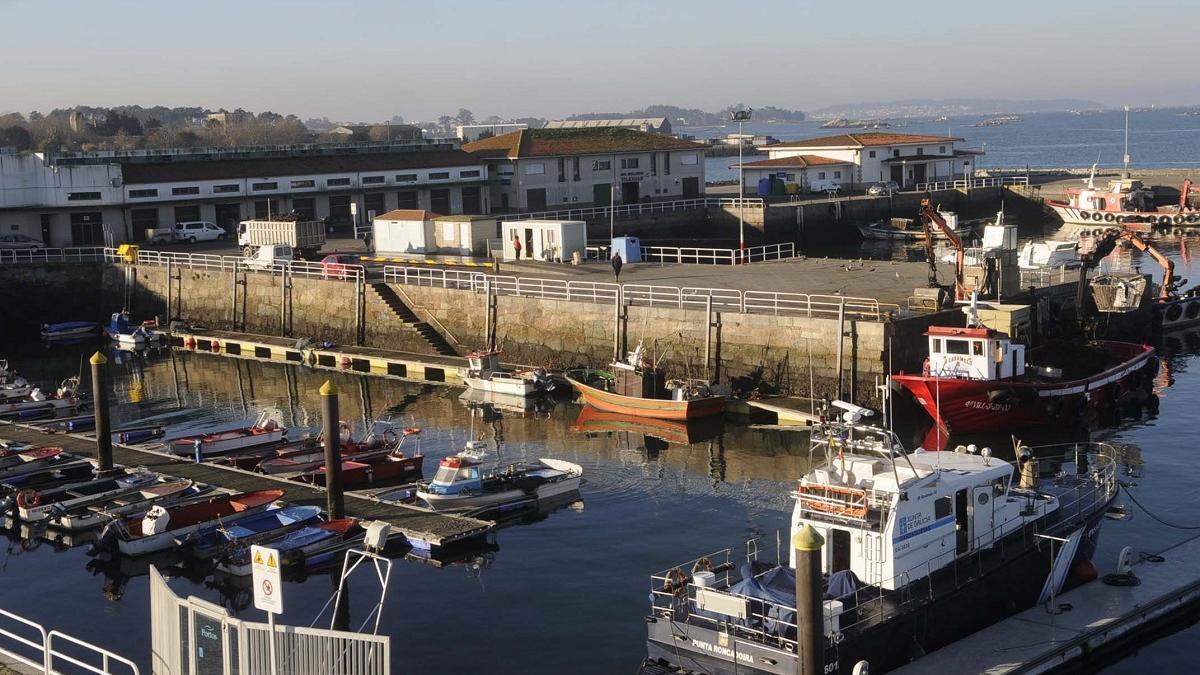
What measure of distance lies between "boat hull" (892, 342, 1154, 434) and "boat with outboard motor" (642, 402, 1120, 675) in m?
13.6

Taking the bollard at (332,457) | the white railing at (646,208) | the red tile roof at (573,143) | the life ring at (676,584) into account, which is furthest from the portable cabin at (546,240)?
the life ring at (676,584)

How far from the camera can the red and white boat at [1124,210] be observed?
9269cm

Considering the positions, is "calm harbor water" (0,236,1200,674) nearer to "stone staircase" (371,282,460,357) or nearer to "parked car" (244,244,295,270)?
"stone staircase" (371,282,460,357)

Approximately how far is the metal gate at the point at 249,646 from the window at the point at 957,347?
25.4 meters

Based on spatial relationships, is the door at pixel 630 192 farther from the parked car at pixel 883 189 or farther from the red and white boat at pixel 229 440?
the red and white boat at pixel 229 440

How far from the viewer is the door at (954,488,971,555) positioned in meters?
21.8

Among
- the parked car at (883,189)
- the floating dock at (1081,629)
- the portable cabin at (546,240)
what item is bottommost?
the floating dock at (1081,629)

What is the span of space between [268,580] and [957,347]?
25.5 m

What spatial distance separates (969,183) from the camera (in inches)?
4033

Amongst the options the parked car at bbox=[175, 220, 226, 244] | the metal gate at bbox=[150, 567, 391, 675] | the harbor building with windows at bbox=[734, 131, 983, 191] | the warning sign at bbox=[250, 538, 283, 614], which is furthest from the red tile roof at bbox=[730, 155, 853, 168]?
the metal gate at bbox=[150, 567, 391, 675]

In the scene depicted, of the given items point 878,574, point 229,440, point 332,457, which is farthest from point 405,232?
point 878,574

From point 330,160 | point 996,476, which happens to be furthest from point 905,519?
point 330,160

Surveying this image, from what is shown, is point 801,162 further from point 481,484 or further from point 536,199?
point 481,484

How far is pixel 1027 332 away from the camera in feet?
142
